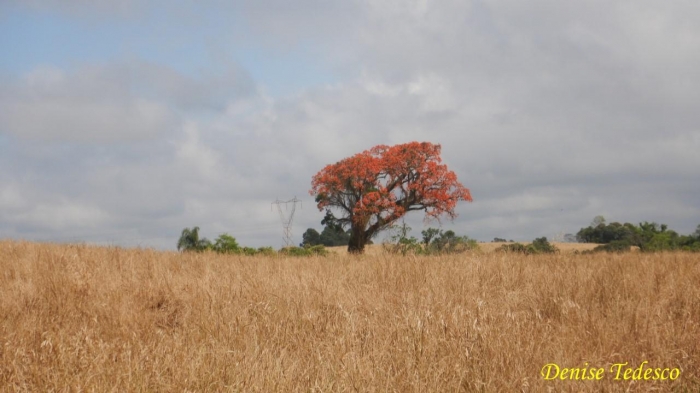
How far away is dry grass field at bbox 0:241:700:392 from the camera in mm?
4105

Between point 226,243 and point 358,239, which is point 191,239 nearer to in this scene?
point 226,243

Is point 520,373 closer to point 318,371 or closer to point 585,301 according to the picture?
point 318,371

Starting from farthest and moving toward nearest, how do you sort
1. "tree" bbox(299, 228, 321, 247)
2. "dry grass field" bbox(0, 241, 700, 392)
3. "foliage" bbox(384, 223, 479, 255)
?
"tree" bbox(299, 228, 321, 247)
"foliage" bbox(384, 223, 479, 255)
"dry grass field" bbox(0, 241, 700, 392)

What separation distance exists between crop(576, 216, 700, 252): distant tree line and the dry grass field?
40.8 ft

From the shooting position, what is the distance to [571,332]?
5547 millimetres

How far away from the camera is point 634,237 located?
27.2 meters

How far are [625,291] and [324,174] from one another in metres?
16.0

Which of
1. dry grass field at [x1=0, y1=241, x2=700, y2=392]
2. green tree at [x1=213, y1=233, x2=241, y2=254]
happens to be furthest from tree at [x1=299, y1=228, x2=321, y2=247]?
dry grass field at [x1=0, y1=241, x2=700, y2=392]

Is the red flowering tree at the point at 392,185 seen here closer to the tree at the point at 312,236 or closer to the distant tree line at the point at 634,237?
the distant tree line at the point at 634,237

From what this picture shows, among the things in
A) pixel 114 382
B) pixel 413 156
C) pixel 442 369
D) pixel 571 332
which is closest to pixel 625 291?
pixel 571 332

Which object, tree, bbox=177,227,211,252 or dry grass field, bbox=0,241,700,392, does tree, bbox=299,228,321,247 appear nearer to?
tree, bbox=177,227,211,252

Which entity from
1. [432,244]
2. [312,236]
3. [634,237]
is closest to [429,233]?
[432,244]

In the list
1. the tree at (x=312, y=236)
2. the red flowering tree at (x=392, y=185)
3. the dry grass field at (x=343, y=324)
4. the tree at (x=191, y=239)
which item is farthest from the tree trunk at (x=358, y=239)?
the tree at (x=312, y=236)

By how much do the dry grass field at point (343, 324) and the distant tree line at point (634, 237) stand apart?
12449 millimetres
